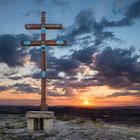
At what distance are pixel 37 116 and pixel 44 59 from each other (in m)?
4.20

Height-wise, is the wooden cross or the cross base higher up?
the wooden cross

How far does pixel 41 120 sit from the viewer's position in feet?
79.8

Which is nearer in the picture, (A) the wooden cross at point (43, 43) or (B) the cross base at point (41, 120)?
(B) the cross base at point (41, 120)

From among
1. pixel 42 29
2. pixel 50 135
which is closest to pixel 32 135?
pixel 50 135

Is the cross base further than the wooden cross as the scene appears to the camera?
No

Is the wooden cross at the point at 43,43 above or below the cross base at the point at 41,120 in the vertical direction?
above

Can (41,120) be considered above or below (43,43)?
below

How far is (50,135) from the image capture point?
22.6 metres

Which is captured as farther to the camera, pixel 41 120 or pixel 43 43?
pixel 43 43

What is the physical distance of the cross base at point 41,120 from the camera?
23750mm

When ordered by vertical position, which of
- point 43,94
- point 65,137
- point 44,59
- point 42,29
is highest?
point 42,29

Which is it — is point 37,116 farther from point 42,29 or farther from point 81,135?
point 42,29

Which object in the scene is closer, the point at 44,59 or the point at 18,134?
the point at 18,134

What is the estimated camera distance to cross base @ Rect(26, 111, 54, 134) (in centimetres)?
2375
